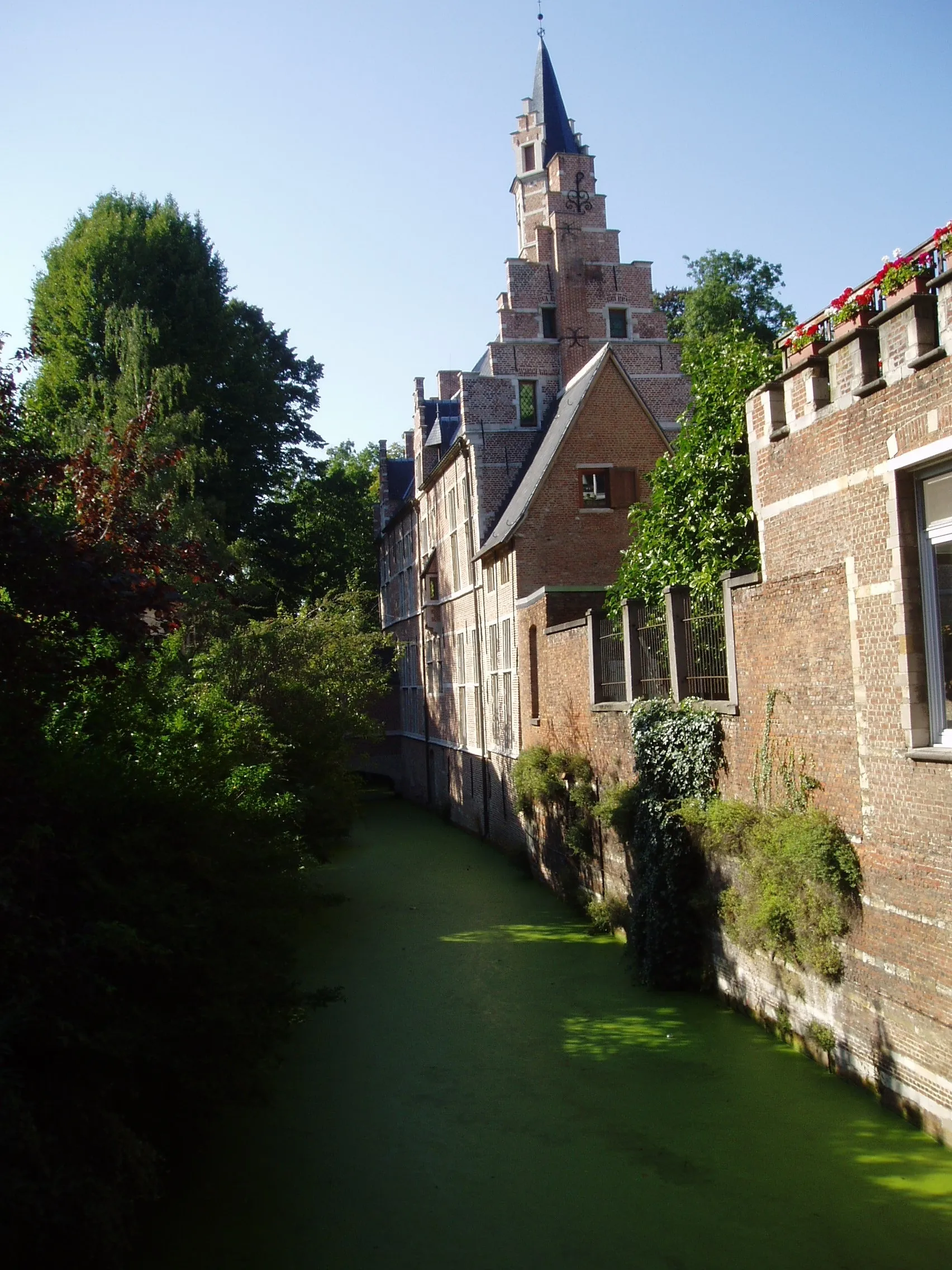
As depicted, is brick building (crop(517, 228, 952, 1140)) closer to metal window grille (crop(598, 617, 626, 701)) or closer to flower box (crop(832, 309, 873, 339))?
flower box (crop(832, 309, 873, 339))

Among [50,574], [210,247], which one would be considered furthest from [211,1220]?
[210,247]

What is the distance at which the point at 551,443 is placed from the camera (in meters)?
20.1

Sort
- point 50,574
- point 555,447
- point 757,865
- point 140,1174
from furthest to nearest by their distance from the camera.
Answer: point 555,447, point 757,865, point 50,574, point 140,1174

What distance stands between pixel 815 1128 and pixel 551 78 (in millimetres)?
32050

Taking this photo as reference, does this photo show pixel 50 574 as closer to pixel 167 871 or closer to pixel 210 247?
pixel 167 871

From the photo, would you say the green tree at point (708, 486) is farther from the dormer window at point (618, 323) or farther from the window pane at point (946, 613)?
the dormer window at point (618, 323)

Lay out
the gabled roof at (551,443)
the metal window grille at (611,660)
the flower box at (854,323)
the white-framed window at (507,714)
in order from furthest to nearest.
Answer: the white-framed window at (507,714) → the gabled roof at (551,443) → the metal window grille at (611,660) → the flower box at (854,323)

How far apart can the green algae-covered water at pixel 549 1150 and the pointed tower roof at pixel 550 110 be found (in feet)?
87.0

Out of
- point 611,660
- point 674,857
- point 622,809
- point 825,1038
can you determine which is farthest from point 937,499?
point 611,660

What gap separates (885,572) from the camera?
724 centimetres

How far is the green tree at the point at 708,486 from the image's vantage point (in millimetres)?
12547

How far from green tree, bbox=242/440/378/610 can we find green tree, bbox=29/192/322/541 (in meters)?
0.86

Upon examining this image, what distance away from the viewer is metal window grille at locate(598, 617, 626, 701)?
13578 mm

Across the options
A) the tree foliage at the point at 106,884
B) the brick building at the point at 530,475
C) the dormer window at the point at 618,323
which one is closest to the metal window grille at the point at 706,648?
the tree foliage at the point at 106,884
